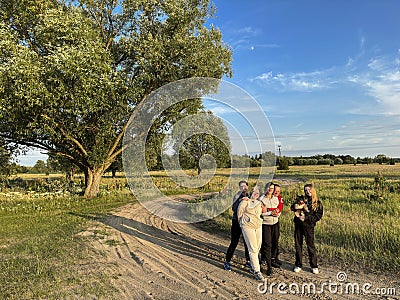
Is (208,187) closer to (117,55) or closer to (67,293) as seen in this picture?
(117,55)

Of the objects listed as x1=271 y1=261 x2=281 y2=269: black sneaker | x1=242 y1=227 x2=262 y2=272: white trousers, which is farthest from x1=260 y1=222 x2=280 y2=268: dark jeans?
x1=242 y1=227 x2=262 y2=272: white trousers

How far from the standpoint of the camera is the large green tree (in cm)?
1550

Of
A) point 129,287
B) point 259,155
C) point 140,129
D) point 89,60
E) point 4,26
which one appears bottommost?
point 129,287

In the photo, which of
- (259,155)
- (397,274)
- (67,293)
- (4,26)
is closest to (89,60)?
(4,26)

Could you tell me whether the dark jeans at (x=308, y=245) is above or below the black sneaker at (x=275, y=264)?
above

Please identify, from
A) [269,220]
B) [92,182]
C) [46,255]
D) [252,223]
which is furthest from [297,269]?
[92,182]

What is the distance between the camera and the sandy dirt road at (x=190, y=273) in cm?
561

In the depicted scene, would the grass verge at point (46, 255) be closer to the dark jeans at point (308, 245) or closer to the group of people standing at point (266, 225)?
the group of people standing at point (266, 225)

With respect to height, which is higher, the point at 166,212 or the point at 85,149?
the point at 85,149

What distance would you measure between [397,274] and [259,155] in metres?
4.63

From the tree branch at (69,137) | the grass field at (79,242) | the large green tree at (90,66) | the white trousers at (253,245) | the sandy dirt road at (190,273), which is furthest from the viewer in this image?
the tree branch at (69,137)

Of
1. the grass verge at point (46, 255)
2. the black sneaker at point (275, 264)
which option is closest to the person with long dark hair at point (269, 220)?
the black sneaker at point (275, 264)

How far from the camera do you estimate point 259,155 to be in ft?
31.4

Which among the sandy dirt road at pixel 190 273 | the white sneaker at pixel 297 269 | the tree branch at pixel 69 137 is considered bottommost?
the sandy dirt road at pixel 190 273
